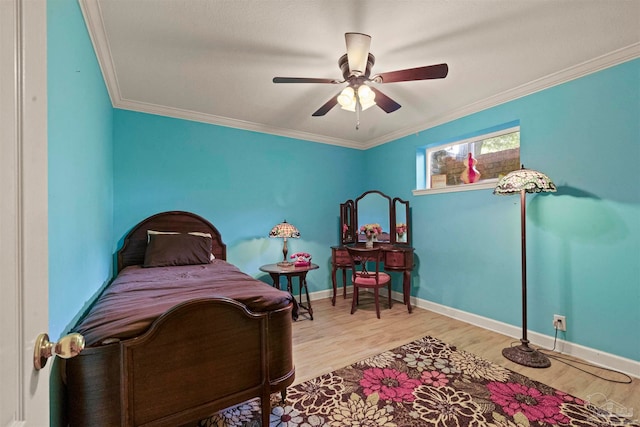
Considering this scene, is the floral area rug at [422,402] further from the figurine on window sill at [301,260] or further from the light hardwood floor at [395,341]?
the figurine on window sill at [301,260]

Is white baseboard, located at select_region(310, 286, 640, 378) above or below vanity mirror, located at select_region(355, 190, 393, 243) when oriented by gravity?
below

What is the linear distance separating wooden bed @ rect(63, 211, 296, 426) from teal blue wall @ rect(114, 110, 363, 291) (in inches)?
63.0

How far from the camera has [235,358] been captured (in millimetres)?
1470

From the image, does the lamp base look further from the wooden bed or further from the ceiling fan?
the ceiling fan

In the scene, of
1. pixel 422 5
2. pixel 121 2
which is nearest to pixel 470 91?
pixel 422 5

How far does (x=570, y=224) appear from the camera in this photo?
2377 mm

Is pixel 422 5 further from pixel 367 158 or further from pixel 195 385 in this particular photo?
pixel 367 158

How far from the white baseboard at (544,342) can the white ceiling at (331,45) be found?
231cm

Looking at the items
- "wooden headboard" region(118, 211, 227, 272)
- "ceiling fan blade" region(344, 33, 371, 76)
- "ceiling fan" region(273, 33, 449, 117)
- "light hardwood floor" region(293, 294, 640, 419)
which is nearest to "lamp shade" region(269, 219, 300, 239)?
"wooden headboard" region(118, 211, 227, 272)

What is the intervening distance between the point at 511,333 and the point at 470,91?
248cm

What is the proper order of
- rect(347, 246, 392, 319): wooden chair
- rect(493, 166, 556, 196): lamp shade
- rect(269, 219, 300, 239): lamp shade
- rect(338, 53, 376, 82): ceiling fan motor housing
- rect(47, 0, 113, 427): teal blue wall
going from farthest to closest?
rect(269, 219, 300, 239): lamp shade → rect(347, 246, 392, 319): wooden chair → rect(493, 166, 556, 196): lamp shade → rect(338, 53, 376, 82): ceiling fan motor housing → rect(47, 0, 113, 427): teal blue wall

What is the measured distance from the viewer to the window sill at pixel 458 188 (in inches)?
116

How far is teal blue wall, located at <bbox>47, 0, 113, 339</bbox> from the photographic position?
1157mm

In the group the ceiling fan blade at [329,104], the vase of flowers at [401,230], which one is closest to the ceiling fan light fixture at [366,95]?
the ceiling fan blade at [329,104]
